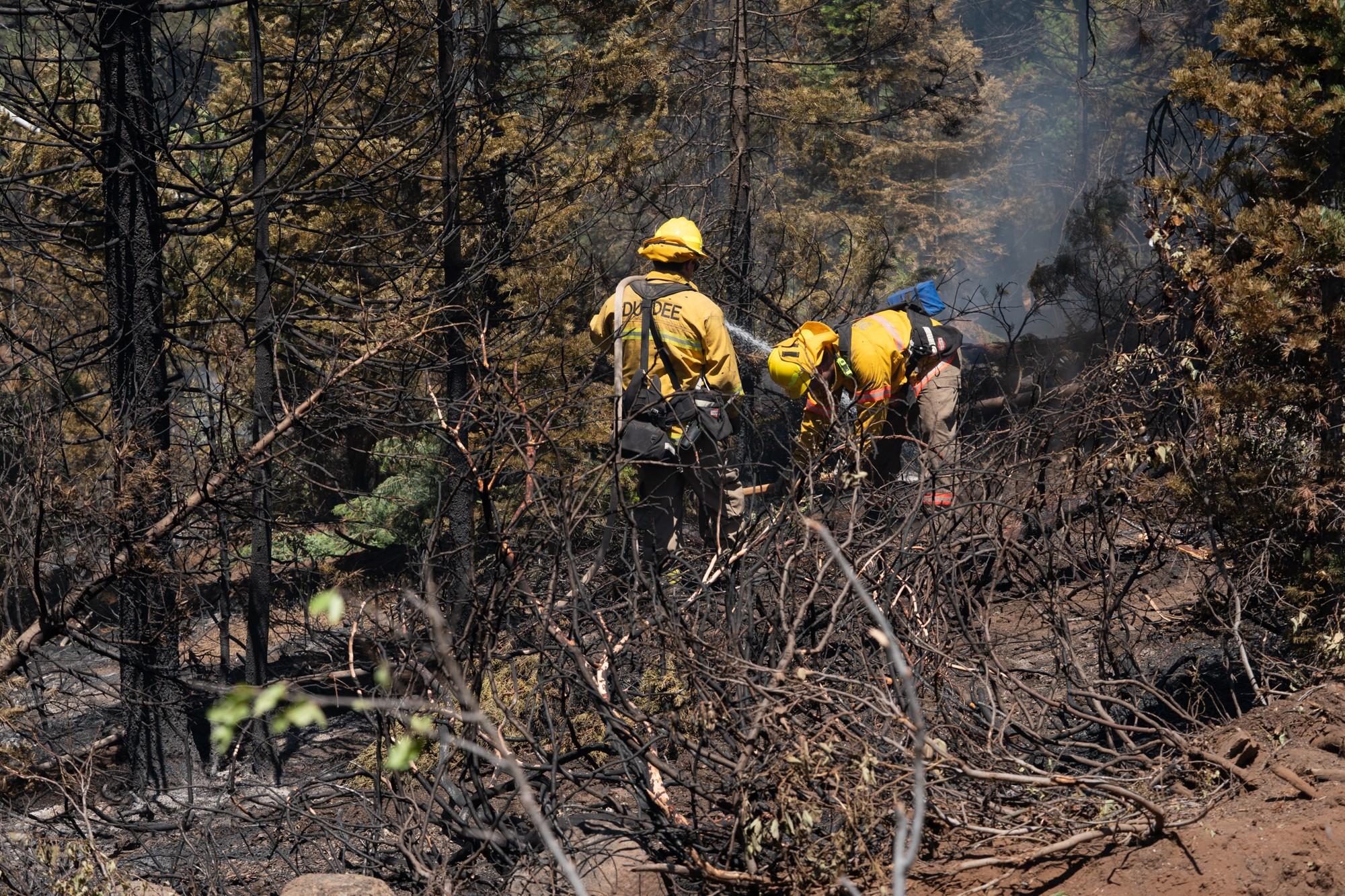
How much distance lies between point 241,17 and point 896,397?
25.6 feet

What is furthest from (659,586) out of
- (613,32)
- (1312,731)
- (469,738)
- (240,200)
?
(613,32)

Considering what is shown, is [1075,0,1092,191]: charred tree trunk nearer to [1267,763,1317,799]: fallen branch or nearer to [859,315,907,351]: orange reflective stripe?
[859,315,907,351]: orange reflective stripe

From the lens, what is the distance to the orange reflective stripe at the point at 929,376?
8.59 meters

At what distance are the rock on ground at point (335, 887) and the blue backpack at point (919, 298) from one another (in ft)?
17.4

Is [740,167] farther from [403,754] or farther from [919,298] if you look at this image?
[403,754]

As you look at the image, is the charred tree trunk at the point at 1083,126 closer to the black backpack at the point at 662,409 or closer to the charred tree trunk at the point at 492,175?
the charred tree trunk at the point at 492,175

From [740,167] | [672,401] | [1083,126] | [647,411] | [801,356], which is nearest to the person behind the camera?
[647,411]

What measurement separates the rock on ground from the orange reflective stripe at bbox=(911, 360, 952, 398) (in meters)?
5.23

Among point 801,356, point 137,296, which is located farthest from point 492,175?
point 801,356

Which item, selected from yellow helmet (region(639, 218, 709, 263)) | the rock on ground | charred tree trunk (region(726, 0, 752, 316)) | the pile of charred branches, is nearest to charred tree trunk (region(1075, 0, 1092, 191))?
charred tree trunk (region(726, 0, 752, 316))

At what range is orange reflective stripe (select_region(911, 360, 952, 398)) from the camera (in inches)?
338

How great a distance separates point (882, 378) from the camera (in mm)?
8086

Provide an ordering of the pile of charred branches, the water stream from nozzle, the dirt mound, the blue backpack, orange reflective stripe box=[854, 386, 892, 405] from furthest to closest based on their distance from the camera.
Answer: the water stream from nozzle < the blue backpack < orange reflective stripe box=[854, 386, 892, 405] < the pile of charred branches < the dirt mound

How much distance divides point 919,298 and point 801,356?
1.39m
